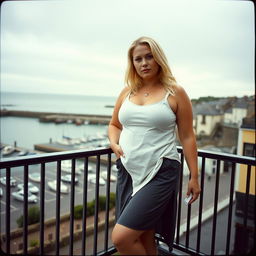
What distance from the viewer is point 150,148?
1300mm

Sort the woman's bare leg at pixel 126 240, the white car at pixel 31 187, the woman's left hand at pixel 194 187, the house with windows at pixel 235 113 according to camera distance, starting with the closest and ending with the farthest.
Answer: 1. the woman's bare leg at pixel 126 240
2. the woman's left hand at pixel 194 187
3. the white car at pixel 31 187
4. the house with windows at pixel 235 113

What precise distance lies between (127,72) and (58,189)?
850mm

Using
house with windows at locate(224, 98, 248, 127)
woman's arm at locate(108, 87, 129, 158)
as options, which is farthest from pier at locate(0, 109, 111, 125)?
woman's arm at locate(108, 87, 129, 158)

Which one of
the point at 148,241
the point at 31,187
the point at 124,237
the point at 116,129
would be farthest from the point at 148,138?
the point at 31,187

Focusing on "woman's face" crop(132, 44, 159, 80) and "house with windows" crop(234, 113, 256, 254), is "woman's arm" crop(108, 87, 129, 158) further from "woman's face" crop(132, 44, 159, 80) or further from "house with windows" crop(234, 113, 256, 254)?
"house with windows" crop(234, 113, 256, 254)

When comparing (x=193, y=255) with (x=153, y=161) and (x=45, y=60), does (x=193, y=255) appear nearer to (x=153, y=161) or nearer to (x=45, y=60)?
(x=153, y=161)

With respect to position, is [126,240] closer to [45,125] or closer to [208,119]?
[208,119]

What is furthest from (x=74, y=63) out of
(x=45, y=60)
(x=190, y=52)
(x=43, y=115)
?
(x=190, y=52)

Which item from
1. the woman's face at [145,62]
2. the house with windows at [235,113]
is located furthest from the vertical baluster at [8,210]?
the house with windows at [235,113]

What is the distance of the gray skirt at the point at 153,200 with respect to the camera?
1.22 m

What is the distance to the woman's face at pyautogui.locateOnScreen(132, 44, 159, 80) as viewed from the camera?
1.34m

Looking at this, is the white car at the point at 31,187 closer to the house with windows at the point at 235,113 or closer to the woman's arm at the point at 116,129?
the woman's arm at the point at 116,129

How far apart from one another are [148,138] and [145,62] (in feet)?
1.33

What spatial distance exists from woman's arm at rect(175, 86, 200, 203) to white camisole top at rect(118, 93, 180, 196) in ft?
0.15
